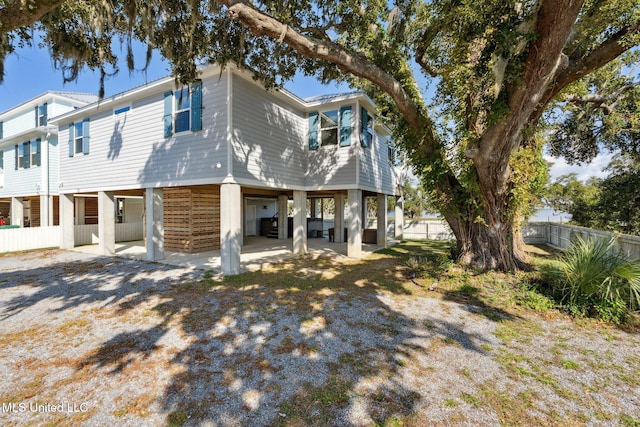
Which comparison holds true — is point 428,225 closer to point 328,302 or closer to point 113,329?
point 328,302

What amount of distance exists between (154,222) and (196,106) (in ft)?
13.6

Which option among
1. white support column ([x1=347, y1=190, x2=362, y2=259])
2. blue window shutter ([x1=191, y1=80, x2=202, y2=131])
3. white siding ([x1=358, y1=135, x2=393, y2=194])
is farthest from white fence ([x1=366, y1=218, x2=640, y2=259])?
blue window shutter ([x1=191, y1=80, x2=202, y2=131])

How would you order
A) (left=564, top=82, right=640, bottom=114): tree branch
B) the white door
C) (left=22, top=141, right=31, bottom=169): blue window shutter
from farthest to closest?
A: the white door < (left=22, top=141, right=31, bottom=169): blue window shutter < (left=564, top=82, right=640, bottom=114): tree branch

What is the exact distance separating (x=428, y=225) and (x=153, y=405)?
16532mm

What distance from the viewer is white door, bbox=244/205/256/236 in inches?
680

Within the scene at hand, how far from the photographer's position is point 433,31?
672 centimetres

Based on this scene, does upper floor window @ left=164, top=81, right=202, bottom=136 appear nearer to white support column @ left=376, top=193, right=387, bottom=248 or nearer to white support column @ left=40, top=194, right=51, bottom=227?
white support column @ left=376, top=193, right=387, bottom=248

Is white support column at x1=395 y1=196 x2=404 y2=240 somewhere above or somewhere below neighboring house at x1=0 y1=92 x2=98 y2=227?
below

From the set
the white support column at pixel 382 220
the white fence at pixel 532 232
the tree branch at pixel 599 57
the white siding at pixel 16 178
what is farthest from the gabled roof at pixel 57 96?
the tree branch at pixel 599 57

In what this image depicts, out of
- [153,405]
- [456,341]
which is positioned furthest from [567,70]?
[153,405]

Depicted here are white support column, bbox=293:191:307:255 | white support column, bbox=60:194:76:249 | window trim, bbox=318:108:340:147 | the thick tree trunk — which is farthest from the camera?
white support column, bbox=60:194:76:249

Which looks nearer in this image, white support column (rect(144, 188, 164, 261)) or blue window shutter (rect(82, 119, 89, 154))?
white support column (rect(144, 188, 164, 261))

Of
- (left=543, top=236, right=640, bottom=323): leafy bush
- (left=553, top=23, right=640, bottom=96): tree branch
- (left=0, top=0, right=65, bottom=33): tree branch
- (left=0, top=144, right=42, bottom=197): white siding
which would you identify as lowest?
(left=543, top=236, right=640, bottom=323): leafy bush

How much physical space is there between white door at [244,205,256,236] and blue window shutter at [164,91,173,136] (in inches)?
354
